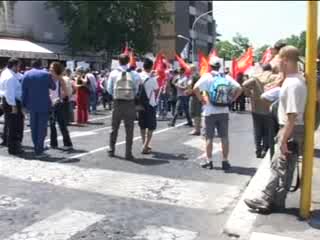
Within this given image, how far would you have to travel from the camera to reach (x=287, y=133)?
596 centimetres

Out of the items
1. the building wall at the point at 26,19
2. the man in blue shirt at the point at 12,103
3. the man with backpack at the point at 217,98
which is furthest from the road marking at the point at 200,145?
the building wall at the point at 26,19

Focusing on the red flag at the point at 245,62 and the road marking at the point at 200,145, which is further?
the red flag at the point at 245,62

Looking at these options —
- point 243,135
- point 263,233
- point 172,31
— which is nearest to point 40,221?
point 263,233

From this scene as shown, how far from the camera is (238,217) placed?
6.46 meters

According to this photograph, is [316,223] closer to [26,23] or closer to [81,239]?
[81,239]

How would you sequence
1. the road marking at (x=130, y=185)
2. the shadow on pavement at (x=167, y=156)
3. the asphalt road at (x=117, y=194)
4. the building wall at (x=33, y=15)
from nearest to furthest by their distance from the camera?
the asphalt road at (x=117, y=194) → the road marking at (x=130, y=185) → the shadow on pavement at (x=167, y=156) → the building wall at (x=33, y=15)

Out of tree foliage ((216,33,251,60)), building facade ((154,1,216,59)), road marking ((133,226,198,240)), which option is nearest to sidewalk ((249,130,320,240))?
road marking ((133,226,198,240))

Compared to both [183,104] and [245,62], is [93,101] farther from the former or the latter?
[245,62]

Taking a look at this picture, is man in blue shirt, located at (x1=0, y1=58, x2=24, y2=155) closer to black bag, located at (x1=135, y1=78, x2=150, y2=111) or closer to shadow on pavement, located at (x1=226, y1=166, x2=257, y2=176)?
black bag, located at (x1=135, y1=78, x2=150, y2=111)

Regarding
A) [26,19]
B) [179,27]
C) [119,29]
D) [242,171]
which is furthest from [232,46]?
[242,171]

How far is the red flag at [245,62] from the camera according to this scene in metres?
13.7

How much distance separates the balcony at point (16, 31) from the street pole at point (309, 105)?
1243cm

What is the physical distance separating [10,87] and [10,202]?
3867 millimetres

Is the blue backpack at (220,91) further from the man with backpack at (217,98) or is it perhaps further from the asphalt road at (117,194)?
the asphalt road at (117,194)
